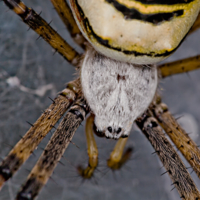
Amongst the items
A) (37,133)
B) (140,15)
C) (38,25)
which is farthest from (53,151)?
(140,15)

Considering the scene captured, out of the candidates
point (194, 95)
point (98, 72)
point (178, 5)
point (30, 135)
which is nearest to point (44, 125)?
point (30, 135)

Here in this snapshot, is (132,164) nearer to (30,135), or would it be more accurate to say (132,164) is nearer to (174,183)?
(174,183)

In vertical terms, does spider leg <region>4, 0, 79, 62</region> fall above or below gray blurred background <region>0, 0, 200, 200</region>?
above

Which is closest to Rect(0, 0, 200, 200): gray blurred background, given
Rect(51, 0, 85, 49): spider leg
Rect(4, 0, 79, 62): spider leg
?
Rect(51, 0, 85, 49): spider leg

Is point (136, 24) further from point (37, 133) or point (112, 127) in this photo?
point (37, 133)

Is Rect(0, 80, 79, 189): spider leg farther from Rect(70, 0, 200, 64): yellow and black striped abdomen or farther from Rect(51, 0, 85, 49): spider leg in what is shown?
Rect(70, 0, 200, 64): yellow and black striped abdomen

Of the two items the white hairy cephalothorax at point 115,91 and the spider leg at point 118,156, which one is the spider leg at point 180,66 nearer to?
the white hairy cephalothorax at point 115,91
